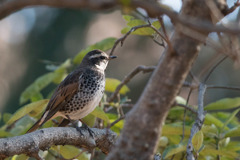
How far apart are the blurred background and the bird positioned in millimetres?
4904

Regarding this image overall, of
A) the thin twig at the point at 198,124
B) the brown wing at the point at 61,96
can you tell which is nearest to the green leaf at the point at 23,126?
the brown wing at the point at 61,96

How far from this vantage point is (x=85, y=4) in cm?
118

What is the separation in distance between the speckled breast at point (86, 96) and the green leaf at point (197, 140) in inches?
62.8

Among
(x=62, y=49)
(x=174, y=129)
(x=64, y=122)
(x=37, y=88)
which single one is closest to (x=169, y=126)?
(x=174, y=129)

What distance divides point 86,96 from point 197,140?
1.98m

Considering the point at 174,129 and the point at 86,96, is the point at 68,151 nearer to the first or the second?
the point at 174,129

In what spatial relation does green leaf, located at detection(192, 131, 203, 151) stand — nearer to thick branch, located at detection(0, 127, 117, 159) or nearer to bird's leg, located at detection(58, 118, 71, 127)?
thick branch, located at detection(0, 127, 117, 159)

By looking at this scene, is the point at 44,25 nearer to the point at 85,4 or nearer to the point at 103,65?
the point at 103,65

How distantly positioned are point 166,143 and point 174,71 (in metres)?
2.32

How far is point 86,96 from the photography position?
460 cm

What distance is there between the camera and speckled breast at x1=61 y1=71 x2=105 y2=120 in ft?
14.5

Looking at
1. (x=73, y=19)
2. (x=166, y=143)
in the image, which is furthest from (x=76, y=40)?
(x=166, y=143)

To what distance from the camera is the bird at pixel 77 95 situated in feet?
14.5

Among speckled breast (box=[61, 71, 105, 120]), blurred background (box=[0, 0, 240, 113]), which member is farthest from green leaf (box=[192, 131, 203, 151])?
blurred background (box=[0, 0, 240, 113])
